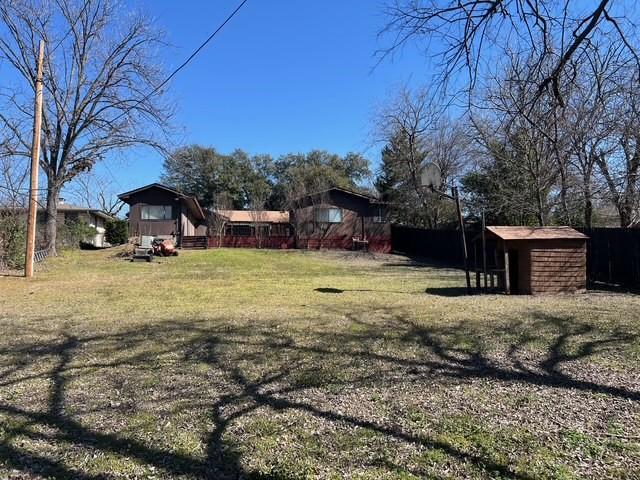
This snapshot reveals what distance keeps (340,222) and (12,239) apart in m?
20.9

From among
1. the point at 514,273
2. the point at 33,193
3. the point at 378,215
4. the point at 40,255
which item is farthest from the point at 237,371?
the point at 378,215

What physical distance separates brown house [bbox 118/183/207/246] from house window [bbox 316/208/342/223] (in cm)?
889

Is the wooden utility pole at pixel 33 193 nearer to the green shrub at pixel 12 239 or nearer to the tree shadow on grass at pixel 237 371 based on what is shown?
the green shrub at pixel 12 239

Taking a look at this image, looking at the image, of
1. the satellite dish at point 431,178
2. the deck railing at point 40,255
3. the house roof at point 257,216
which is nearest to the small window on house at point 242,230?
the house roof at point 257,216

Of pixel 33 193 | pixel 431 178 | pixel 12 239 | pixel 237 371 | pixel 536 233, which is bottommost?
pixel 237 371

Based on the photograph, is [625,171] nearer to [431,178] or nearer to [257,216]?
[431,178]

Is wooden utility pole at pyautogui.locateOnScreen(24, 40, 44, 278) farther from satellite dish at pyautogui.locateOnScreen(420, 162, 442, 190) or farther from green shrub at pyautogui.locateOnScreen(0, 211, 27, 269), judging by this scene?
satellite dish at pyautogui.locateOnScreen(420, 162, 442, 190)

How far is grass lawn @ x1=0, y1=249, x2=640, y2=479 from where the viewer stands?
2.74m

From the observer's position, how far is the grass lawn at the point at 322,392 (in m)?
2.74

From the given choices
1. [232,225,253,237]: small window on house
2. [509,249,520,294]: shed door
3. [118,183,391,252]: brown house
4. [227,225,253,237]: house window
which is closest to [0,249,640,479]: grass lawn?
[509,249,520,294]: shed door

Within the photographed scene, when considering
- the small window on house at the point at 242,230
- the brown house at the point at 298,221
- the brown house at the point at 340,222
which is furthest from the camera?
the small window on house at the point at 242,230

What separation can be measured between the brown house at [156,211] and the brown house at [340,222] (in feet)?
25.8

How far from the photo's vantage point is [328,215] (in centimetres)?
3228

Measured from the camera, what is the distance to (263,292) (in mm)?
10938
